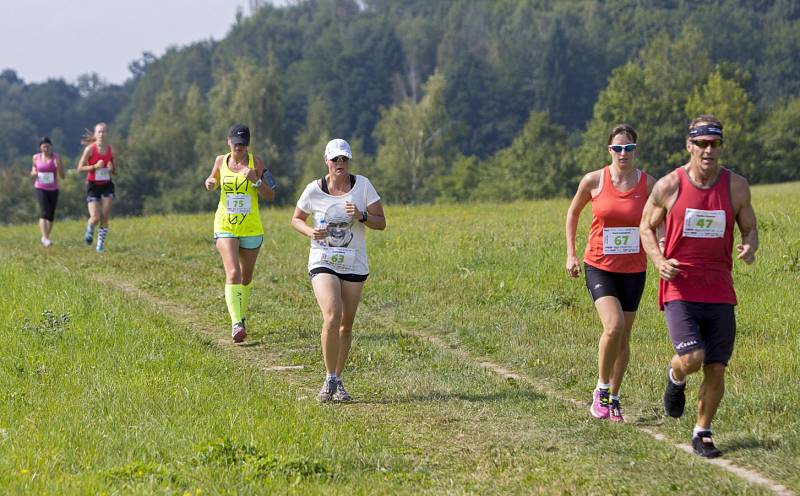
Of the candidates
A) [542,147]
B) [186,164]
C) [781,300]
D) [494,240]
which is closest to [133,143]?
[186,164]

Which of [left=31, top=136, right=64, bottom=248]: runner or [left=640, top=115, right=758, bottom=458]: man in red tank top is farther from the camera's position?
[left=31, top=136, right=64, bottom=248]: runner

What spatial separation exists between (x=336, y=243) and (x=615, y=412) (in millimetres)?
2592

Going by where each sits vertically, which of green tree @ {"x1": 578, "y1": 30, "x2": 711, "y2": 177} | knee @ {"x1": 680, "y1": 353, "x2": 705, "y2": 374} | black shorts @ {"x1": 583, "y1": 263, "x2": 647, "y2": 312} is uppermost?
green tree @ {"x1": 578, "y1": 30, "x2": 711, "y2": 177}

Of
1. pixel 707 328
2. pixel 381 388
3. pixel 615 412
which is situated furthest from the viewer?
pixel 381 388

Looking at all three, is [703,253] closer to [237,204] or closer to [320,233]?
[320,233]

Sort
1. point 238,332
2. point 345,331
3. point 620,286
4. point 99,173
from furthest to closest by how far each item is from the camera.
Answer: point 99,173
point 238,332
point 345,331
point 620,286

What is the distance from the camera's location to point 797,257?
15078 mm

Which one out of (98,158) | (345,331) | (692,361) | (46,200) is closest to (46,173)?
(46,200)

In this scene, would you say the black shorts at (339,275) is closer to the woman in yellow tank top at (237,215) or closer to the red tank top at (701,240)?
the woman in yellow tank top at (237,215)

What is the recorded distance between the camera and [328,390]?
9.57 m

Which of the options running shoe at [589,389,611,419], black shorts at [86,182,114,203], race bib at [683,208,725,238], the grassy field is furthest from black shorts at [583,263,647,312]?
black shorts at [86,182,114,203]

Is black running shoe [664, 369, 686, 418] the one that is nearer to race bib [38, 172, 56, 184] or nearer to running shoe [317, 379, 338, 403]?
running shoe [317, 379, 338, 403]

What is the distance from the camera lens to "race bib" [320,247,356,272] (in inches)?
377

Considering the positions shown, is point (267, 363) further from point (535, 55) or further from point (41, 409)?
point (535, 55)
